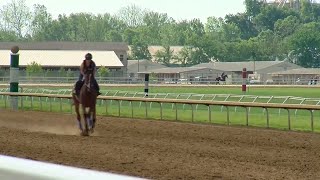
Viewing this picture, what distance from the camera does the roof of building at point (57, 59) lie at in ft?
297

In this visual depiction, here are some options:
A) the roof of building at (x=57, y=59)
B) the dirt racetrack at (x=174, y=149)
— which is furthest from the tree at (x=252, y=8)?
the dirt racetrack at (x=174, y=149)

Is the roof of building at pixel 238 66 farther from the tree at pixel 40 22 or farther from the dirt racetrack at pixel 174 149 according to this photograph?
the dirt racetrack at pixel 174 149

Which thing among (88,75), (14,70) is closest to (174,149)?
(88,75)

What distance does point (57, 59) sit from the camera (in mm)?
94375

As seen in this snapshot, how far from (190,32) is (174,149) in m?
152

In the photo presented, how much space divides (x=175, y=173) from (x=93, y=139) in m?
5.93

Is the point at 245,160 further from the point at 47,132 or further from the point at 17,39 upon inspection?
the point at 17,39

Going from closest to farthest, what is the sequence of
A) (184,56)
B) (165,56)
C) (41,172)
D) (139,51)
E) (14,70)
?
(41,172) → (14,70) → (184,56) → (165,56) → (139,51)

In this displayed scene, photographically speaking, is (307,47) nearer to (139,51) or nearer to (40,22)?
(139,51)

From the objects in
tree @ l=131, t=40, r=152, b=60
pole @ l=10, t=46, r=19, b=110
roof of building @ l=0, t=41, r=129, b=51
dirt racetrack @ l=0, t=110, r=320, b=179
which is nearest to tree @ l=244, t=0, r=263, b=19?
tree @ l=131, t=40, r=152, b=60

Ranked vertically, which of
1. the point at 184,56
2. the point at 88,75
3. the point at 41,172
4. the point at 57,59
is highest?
the point at 184,56

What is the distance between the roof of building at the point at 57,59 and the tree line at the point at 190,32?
39.6m

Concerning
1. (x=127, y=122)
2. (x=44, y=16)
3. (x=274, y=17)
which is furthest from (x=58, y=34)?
(x=127, y=122)

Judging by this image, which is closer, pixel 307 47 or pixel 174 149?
pixel 174 149
